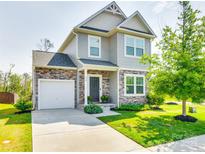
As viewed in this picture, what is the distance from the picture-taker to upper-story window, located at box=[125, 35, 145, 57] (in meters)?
13.6

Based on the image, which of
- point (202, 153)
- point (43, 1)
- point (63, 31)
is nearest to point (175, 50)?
point (202, 153)

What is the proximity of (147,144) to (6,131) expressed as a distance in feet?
18.1

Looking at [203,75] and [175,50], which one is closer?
[203,75]

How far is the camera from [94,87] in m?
13.6

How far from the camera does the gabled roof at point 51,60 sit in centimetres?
1207

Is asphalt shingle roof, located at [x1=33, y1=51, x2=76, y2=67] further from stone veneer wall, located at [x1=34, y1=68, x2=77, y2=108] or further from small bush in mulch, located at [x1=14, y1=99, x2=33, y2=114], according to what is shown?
small bush in mulch, located at [x1=14, y1=99, x2=33, y2=114]

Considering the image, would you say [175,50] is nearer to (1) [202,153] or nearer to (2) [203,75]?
(2) [203,75]

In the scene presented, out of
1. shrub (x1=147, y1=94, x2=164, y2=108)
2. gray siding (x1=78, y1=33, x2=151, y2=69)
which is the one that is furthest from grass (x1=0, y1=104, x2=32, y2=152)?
shrub (x1=147, y1=94, x2=164, y2=108)

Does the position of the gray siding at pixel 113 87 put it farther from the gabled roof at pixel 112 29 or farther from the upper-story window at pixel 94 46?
the gabled roof at pixel 112 29

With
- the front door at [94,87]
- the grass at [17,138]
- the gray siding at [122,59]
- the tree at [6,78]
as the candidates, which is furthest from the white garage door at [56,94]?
the tree at [6,78]

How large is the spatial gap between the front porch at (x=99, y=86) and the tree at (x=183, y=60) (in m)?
4.19

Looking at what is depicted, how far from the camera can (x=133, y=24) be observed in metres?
14.2

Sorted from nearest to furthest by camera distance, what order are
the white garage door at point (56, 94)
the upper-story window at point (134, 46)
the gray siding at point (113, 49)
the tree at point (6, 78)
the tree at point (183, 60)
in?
the tree at point (183, 60), the white garage door at point (56, 94), the gray siding at point (113, 49), the upper-story window at point (134, 46), the tree at point (6, 78)

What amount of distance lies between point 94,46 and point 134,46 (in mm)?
3562
